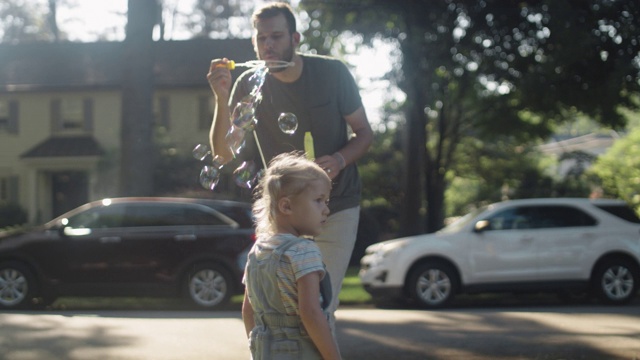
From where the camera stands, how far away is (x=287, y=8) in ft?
14.1

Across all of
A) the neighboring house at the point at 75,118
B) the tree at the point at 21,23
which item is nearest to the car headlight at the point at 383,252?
the neighboring house at the point at 75,118

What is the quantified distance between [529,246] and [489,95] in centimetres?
897

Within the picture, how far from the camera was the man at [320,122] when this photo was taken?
432 centimetres

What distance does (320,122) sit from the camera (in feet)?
14.4

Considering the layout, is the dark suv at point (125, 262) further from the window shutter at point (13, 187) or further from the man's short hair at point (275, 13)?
the window shutter at point (13, 187)

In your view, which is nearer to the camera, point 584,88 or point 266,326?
point 266,326

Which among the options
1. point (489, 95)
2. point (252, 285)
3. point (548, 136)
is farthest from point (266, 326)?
point (548, 136)

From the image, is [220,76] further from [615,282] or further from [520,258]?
[615,282]

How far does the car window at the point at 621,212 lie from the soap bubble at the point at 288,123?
10.1 metres

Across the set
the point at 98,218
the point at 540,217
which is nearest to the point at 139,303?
the point at 98,218

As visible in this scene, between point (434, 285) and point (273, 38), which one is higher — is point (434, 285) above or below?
below

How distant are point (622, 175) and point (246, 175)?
23.3 m

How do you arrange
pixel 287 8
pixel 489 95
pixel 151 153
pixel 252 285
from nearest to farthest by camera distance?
pixel 252 285 < pixel 287 8 < pixel 151 153 < pixel 489 95

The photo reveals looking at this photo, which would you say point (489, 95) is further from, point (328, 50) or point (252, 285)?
point (252, 285)
